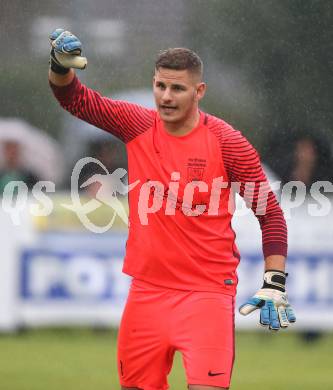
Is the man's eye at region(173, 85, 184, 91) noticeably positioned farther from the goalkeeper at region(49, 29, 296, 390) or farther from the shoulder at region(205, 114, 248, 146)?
the shoulder at region(205, 114, 248, 146)

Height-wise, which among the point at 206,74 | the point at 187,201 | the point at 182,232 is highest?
the point at 206,74

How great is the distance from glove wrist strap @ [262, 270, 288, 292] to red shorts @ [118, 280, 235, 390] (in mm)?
200

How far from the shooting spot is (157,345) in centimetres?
580

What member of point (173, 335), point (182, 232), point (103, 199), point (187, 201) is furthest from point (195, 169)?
point (103, 199)

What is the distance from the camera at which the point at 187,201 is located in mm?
5789

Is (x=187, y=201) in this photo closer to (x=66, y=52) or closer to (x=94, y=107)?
(x=94, y=107)

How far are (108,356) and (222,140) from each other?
4.79 m

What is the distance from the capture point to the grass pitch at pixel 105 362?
9.15 meters

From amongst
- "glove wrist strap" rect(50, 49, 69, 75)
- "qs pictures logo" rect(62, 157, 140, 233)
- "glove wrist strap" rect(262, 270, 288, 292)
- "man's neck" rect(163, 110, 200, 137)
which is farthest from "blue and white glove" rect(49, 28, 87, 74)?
"qs pictures logo" rect(62, 157, 140, 233)

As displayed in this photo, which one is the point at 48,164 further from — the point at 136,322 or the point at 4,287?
the point at 136,322

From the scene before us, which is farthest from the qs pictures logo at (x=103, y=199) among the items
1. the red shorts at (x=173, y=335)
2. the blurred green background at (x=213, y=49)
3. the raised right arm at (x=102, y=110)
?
the red shorts at (x=173, y=335)

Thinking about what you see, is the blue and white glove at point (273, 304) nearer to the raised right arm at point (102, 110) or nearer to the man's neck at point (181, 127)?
the man's neck at point (181, 127)

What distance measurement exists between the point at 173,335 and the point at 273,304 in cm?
48

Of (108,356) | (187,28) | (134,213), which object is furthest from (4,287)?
(134,213)
